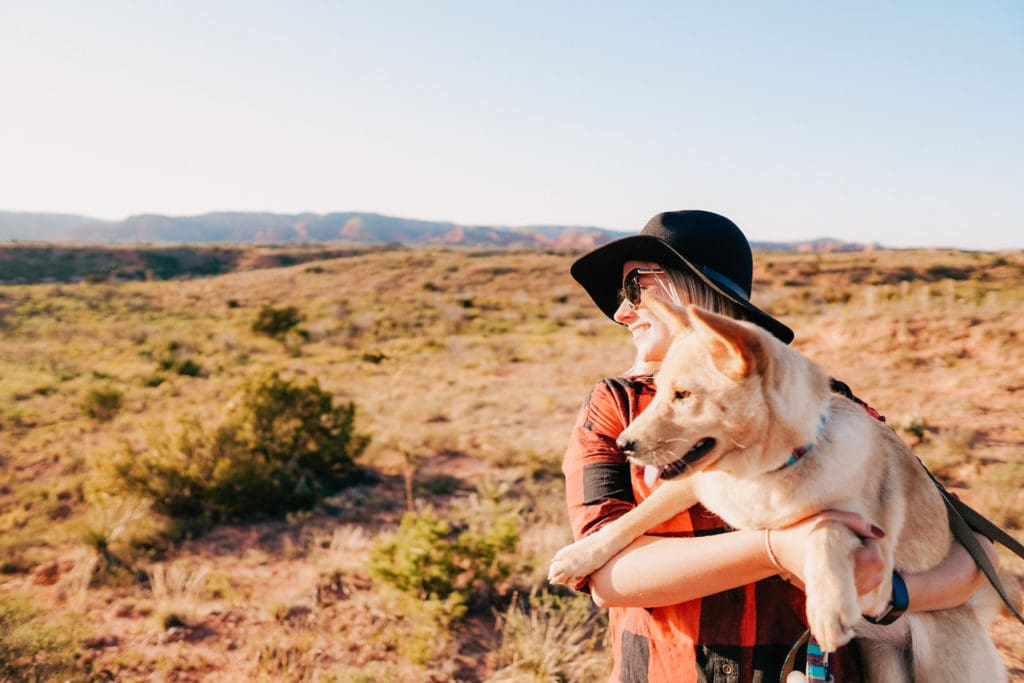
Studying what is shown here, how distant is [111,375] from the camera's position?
53.4 feet

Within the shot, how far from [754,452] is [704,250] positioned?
726mm

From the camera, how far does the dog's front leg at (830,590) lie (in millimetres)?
1342

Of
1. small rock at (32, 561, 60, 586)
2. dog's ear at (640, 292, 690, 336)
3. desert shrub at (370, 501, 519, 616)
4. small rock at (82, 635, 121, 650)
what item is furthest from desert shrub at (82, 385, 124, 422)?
dog's ear at (640, 292, 690, 336)

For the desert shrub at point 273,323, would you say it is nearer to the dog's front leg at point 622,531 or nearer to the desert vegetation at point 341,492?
the desert vegetation at point 341,492

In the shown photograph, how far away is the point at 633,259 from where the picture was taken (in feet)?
7.18

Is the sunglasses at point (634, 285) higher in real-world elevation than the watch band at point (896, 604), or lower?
higher

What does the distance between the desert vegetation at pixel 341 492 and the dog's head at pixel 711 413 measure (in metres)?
3.09

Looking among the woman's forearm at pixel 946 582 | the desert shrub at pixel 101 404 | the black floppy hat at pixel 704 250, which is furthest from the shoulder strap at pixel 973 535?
the desert shrub at pixel 101 404

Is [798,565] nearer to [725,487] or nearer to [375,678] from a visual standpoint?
[725,487]

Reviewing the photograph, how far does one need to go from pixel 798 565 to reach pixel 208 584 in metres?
6.09

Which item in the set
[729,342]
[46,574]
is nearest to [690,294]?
[729,342]

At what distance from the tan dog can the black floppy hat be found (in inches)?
10.1

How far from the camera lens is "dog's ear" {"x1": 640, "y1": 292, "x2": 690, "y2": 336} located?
1717 millimetres

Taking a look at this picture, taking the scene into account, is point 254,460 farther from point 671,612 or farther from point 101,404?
point 671,612
